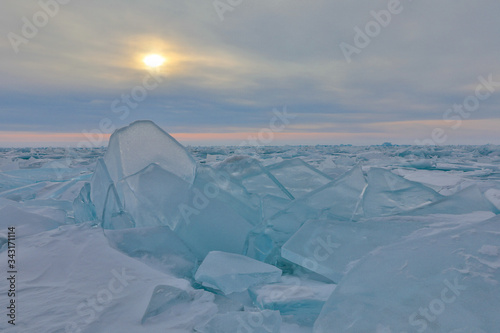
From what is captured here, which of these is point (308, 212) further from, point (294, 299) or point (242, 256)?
point (294, 299)

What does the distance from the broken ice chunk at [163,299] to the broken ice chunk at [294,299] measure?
0.33 meters

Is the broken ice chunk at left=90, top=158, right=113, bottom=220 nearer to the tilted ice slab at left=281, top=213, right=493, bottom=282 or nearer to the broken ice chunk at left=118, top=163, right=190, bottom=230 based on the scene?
the broken ice chunk at left=118, top=163, right=190, bottom=230

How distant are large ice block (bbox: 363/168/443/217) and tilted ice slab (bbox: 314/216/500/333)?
873 millimetres

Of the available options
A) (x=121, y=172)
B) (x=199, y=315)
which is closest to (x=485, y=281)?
(x=199, y=315)

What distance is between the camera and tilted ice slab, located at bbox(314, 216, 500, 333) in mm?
1062

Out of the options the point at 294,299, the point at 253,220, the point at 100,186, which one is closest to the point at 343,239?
the point at 294,299

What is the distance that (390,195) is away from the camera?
2477 millimetres

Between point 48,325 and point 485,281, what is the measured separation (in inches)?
61.4

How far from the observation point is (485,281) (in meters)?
1.14

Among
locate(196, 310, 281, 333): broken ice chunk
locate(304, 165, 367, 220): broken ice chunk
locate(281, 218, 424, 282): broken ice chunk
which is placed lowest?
locate(196, 310, 281, 333): broken ice chunk

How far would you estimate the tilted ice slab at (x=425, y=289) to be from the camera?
3.48 ft

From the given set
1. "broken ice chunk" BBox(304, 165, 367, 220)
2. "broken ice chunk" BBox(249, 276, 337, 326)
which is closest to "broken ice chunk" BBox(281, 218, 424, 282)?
"broken ice chunk" BBox(249, 276, 337, 326)

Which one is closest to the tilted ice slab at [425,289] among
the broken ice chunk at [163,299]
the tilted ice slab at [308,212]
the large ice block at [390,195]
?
the broken ice chunk at [163,299]

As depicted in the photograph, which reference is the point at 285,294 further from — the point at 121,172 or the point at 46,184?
the point at 46,184
